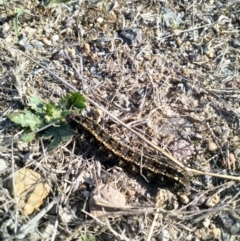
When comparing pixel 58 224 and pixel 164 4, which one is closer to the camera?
pixel 58 224

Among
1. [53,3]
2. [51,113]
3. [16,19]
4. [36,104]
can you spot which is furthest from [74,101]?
[53,3]

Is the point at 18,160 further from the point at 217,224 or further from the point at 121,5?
the point at 121,5

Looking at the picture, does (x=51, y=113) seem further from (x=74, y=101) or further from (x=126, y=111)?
(x=126, y=111)

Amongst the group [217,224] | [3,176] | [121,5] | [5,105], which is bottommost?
[217,224]

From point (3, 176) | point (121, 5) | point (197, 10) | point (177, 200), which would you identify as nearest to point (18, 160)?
point (3, 176)

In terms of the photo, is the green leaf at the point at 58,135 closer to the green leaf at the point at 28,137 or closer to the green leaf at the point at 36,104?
the green leaf at the point at 28,137

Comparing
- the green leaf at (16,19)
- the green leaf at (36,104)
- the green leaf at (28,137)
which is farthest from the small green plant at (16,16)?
the green leaf at (28,137)
